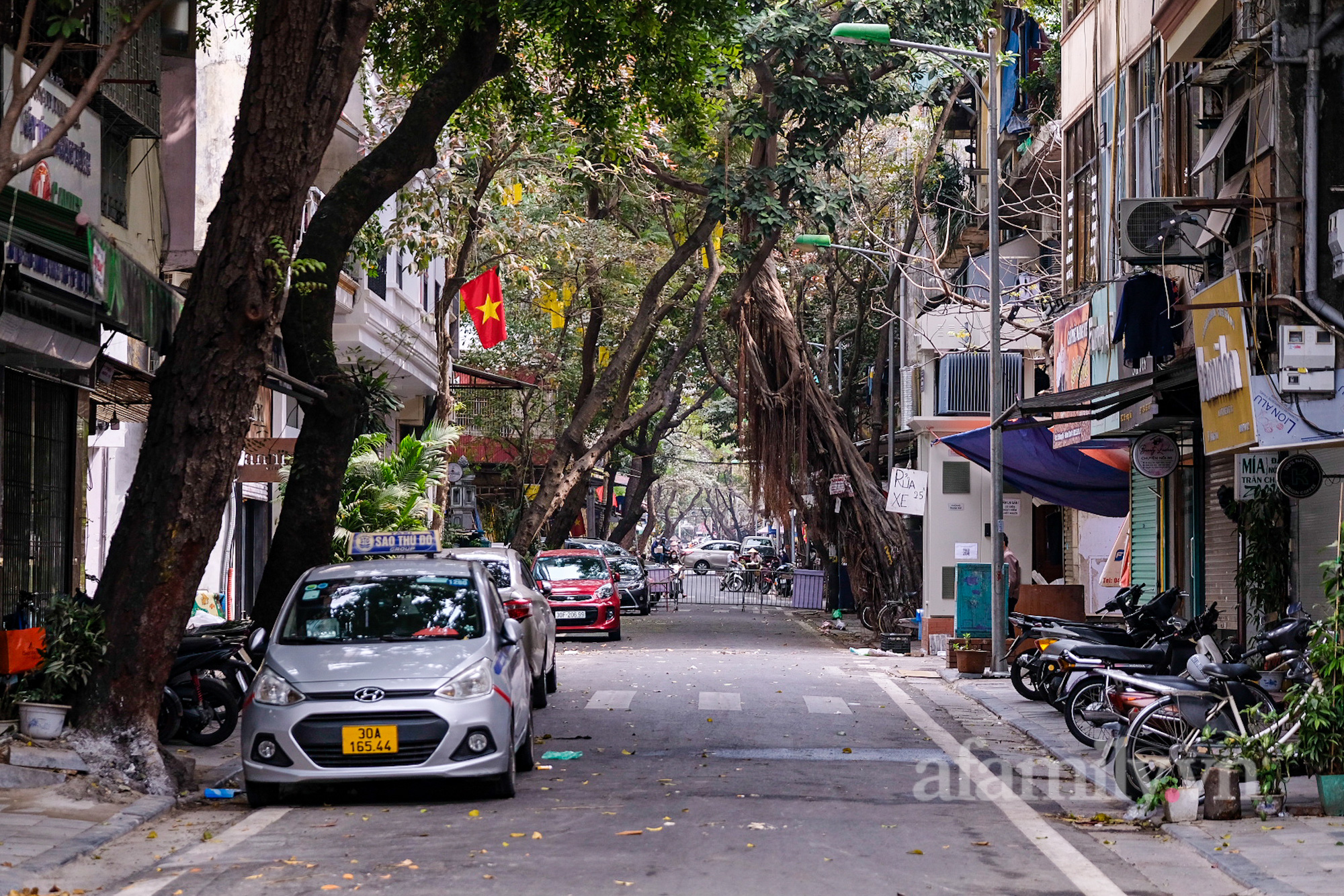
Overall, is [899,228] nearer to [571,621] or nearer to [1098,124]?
[571,621]

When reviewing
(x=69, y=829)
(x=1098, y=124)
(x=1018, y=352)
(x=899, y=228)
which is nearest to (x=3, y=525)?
(x=69, y=829)

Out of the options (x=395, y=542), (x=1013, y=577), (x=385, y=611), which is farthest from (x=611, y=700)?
(x=1013, y=577)

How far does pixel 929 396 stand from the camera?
32.9 meters

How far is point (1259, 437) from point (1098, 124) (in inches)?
312

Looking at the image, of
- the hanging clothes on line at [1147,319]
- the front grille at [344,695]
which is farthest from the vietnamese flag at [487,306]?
the front grille at [344,695]

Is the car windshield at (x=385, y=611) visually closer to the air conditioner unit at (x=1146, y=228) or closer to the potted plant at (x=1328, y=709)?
the potted plant at (x=1328, y=709)

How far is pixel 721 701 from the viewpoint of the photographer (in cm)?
1647

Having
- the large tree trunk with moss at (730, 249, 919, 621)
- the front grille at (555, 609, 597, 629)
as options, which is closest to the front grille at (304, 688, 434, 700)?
the front grille at (555, 609, 597, 629)

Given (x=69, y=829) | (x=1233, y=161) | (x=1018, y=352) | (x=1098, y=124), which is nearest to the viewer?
(x=69, y=829)

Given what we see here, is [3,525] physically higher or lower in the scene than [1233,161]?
lower

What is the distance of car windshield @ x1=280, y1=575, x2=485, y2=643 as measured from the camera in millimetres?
10734

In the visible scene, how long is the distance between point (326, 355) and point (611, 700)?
537 cm

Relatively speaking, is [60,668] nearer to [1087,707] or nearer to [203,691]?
[203,691]

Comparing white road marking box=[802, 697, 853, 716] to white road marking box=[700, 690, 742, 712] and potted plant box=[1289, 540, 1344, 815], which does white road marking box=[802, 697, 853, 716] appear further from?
potted plant box=[1289, 540, 1344, 815]
